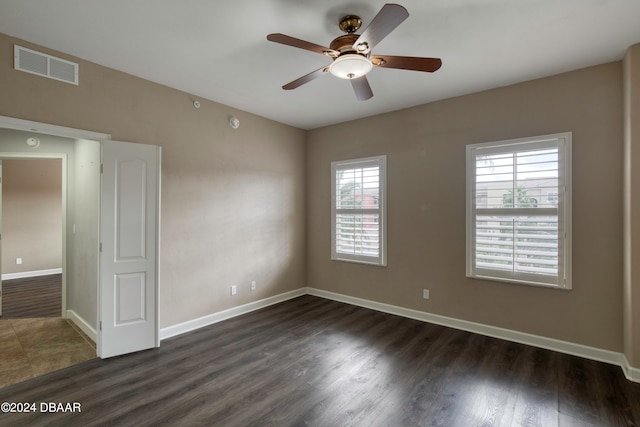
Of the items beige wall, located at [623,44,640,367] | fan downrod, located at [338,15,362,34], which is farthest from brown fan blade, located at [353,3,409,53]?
beige wall, located at [623,44,640,367]

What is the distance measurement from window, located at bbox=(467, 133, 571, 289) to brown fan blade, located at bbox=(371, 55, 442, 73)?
1.75 metres

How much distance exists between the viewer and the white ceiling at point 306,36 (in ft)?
6.88

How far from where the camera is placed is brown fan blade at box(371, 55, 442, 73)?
6.92 feet

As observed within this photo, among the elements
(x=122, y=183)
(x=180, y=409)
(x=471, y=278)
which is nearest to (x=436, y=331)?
(x=471, y=278)

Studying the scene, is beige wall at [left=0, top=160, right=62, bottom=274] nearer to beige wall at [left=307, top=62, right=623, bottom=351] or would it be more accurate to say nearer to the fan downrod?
beige wall at [left=307, top=62, right=623, bottom=351]

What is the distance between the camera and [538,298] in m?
3.17

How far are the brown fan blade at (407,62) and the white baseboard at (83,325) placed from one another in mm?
3889

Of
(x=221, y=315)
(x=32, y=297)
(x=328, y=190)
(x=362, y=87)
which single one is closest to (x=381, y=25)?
(x=362, y=87)

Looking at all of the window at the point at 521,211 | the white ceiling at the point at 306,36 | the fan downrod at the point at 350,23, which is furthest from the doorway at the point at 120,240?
the window at the point at 521,211

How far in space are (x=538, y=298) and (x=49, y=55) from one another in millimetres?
5339

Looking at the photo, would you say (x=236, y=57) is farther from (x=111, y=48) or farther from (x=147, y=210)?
(x=147, y=210)

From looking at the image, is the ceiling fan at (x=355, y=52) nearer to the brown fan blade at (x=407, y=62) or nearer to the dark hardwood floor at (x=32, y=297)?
the brown fan blade at (x=407, y=62)

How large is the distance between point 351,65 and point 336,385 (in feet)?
8.50

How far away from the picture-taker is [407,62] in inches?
85.7
